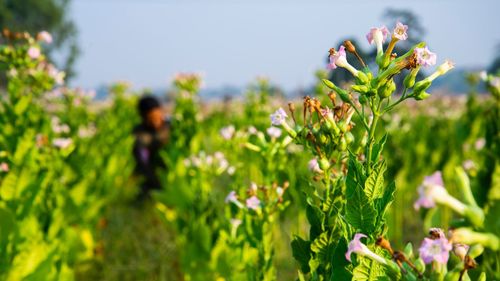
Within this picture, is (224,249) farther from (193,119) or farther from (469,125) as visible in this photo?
(469,125)

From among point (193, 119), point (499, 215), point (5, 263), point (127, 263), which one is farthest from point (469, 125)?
point (499, 215)

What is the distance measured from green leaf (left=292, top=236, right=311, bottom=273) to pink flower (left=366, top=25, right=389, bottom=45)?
0.62m

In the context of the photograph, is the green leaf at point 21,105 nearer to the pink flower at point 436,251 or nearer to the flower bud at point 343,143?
the flower bud at point 343,143

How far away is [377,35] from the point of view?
1458 millimetres

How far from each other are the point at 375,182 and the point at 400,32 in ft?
1.31

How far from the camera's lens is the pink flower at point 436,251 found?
1025 mm

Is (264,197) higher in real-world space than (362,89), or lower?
lower

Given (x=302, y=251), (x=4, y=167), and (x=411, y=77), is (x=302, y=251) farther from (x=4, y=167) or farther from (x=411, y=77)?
(x=4, y=167)

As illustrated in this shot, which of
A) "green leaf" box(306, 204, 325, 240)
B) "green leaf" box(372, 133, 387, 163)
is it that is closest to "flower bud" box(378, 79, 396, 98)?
"green leaf" box(372, 133, 387, 163)

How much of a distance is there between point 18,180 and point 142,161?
372 cm

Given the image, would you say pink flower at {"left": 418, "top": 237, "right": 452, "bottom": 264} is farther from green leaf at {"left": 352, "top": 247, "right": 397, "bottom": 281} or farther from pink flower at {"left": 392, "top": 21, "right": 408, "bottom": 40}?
pink flower at {"left": 392, "top": 21, "right": 408, "bottom": 40}

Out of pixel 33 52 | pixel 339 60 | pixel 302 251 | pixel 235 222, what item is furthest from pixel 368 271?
pixel 33 52

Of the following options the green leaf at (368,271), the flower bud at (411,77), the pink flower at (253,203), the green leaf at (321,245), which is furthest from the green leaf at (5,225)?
the flower bud at (411,77)

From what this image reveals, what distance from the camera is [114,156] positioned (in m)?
5.79
